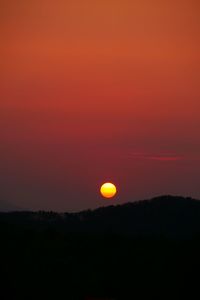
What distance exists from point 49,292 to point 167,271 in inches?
314

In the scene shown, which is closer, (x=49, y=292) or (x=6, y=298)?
(x=6, y=298)

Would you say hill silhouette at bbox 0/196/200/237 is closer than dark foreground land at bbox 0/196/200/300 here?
No

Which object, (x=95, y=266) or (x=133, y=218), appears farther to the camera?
(x=133, y=218)

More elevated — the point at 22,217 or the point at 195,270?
the point at 22,217

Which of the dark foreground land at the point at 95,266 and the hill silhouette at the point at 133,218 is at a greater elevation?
the hill silhouette at the point at 133,218

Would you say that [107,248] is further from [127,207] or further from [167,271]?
[127,207]

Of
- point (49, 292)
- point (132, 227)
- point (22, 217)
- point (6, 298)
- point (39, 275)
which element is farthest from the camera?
point (22, 217)

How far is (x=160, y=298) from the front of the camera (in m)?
39.3

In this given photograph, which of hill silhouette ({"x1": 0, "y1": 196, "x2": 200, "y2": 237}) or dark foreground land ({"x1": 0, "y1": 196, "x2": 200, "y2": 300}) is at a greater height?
hill silhouette ({"x1": 0, "y1": 196, "x2": 200, "y2": 237})

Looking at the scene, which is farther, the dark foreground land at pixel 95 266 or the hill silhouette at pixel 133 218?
the hill silhouette at pixel 133 218

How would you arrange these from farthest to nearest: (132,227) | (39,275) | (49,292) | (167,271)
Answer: (132,227), (167,271), (39,275), (49,292)

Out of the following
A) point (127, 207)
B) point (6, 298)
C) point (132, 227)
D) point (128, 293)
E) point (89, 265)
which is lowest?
point (6, 298)

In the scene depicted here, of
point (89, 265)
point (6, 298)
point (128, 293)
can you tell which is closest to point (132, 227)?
point (89, 265)

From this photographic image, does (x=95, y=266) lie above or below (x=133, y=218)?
below
